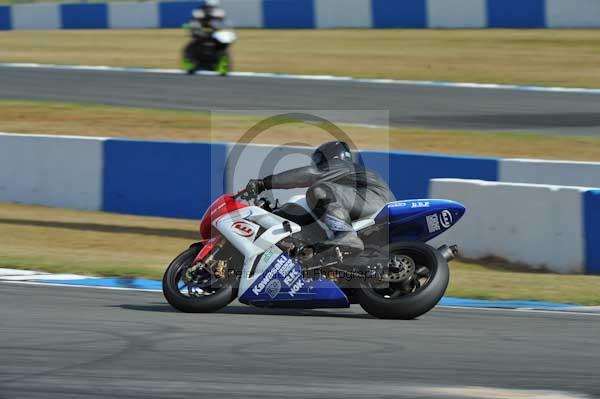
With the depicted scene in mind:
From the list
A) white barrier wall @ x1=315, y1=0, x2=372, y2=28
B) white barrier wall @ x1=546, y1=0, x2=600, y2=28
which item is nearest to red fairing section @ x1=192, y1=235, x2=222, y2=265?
white barrier wall @ x1=546, y1=0, x2=600, y2=28

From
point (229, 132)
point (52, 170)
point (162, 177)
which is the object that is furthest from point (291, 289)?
point (229, 132)

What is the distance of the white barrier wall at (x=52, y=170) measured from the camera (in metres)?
14.3

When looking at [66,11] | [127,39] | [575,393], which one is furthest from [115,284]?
[66,11]

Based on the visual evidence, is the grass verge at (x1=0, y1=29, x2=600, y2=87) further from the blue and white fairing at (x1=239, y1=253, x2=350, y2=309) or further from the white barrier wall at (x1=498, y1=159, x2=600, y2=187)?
the blue and white fairing at (x1=239, y1=253, x2=350, y2=309)

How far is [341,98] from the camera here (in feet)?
65.6

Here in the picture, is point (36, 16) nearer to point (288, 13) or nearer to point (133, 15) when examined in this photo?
point (133, 15)

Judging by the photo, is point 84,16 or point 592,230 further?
point 84,16

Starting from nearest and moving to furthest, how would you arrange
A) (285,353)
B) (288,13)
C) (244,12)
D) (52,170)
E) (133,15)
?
(285,353) < (52,170) < (288,13) < (244,12) < (133,15)

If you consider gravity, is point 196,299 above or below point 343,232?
below

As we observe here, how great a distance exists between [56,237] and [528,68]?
514 inches

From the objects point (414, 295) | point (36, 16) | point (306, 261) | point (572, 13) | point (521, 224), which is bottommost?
point (521, 224)

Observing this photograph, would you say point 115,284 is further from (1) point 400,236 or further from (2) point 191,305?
(1) point 400,236

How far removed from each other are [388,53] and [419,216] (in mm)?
18239

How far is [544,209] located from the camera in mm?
10906
